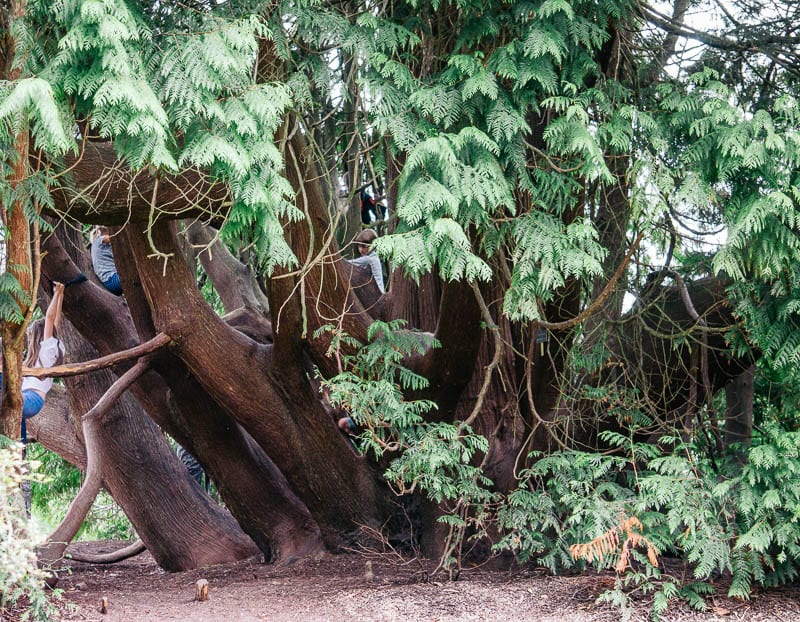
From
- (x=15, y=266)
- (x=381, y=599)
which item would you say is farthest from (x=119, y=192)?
(x=381, y=599)

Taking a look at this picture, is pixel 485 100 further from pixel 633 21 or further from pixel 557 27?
pixel 633 21

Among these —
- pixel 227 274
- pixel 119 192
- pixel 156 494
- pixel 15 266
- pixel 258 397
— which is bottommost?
pixel 156 494

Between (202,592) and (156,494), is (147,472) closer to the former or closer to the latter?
(156,494)

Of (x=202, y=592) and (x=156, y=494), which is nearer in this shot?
(x=202, y=592)

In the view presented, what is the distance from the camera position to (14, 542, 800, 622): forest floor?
5.16 meters

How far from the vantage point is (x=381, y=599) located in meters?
5.53

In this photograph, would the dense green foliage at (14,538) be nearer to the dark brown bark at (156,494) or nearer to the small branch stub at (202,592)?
the small branch stub at (202,592)

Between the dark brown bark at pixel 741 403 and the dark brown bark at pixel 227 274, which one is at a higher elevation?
the dark brown bark at pixel 227 274

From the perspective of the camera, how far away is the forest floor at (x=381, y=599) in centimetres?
516

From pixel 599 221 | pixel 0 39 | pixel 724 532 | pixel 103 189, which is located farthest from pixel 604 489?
pixel 0 39

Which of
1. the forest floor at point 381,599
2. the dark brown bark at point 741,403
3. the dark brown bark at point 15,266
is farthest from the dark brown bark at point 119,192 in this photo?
the dark brown bark at point 741,403

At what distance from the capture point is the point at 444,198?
4.57 meters

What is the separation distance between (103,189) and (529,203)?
270cm

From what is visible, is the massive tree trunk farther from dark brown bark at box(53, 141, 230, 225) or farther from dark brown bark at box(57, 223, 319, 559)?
dark brown bark at box(53, 141, 230, 225)
